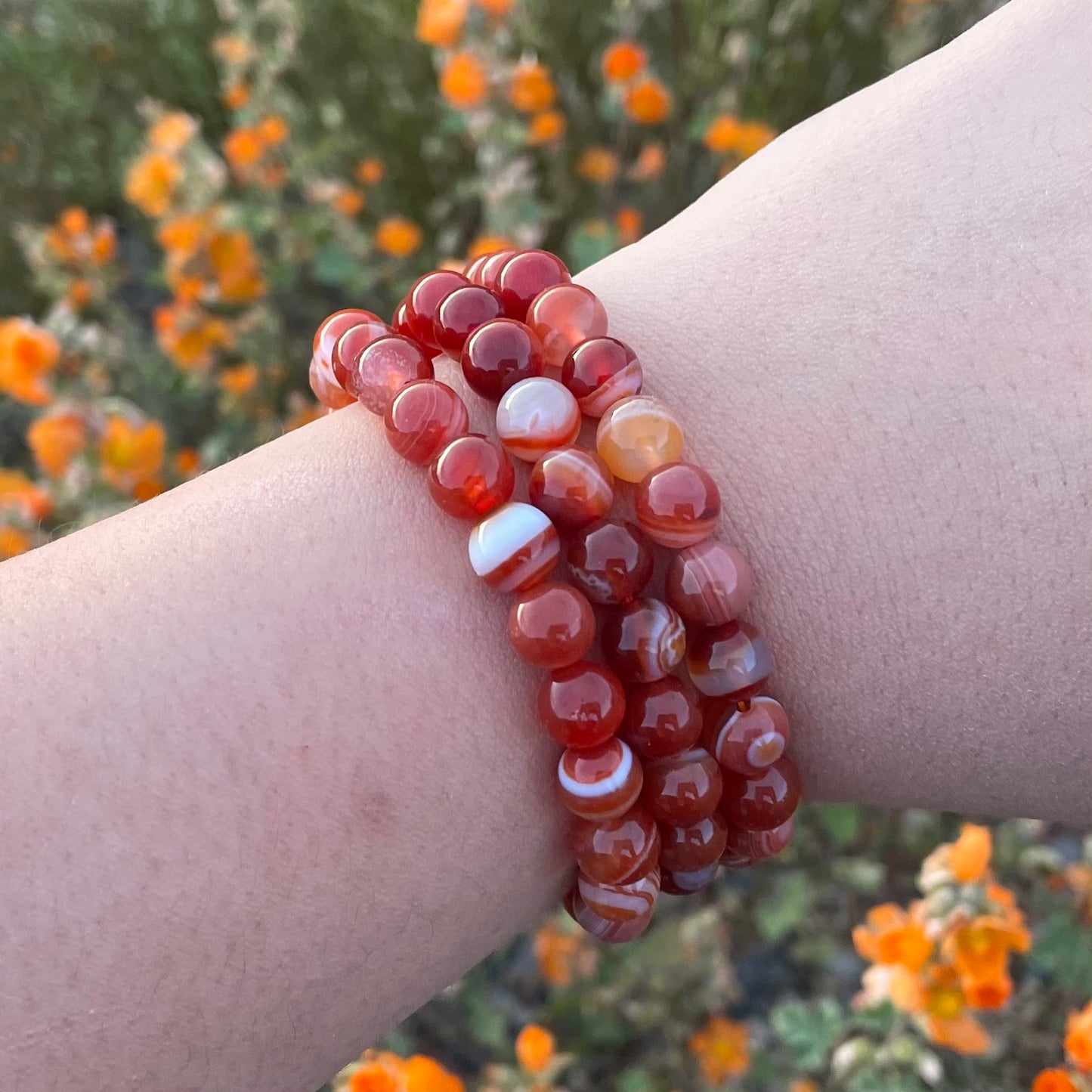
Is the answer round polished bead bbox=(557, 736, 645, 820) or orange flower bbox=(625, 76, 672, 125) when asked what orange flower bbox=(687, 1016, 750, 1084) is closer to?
round polished bead bbox=(557, 736, 645, 820)

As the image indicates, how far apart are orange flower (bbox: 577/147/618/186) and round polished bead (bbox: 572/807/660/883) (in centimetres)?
172

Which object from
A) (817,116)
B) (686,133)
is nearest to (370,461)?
(817,116)

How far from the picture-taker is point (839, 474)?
924 mm

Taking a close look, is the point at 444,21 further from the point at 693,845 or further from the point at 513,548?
the point at 693,845

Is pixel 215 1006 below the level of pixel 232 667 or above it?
below

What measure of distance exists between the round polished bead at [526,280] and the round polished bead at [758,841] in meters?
0.53

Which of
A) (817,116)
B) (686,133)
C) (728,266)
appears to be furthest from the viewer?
(686,133)

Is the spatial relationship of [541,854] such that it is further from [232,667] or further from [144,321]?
[144,321]

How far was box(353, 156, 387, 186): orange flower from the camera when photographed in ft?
7.22

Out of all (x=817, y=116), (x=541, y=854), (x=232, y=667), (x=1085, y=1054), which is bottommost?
(x=1085, y=1054)

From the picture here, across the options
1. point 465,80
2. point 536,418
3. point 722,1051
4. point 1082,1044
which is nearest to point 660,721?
point 536,418

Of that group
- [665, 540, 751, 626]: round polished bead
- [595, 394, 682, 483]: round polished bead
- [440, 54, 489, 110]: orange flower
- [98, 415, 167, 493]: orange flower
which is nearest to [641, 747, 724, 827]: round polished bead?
[665, 540, 751, 626]: round polished bead

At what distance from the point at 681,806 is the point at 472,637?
0.23 meters

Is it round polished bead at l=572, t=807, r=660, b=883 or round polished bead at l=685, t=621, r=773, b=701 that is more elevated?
round polished bead at l=685, t=621, r=773, b=701
